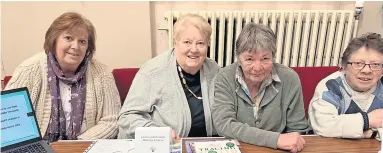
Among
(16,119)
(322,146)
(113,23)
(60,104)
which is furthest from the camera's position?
(113,23)

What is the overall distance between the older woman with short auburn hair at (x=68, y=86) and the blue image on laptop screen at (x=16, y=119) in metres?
0.40

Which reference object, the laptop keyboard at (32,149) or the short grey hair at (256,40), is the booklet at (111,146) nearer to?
the laptop keyboard at (32,149)

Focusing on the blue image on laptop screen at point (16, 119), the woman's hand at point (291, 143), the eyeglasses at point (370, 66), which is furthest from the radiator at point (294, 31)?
the blue image on laptop screen at point (16, 119)

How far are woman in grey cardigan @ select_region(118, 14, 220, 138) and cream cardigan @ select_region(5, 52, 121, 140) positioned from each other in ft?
0.44

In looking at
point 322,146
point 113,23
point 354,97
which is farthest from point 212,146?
point 113,23

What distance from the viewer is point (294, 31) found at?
277cm

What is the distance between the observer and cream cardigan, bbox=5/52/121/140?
1.58 metres

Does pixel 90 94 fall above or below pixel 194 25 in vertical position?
below

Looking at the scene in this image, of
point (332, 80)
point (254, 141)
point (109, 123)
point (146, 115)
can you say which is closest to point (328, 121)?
point (332, 80)

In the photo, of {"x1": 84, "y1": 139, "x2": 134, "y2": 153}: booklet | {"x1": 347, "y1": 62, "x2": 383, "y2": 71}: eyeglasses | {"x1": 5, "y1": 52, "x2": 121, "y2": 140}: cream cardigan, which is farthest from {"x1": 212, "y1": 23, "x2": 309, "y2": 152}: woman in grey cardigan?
{"x1": 5, "y1": 52, "x2": 121, "y2": 140}: cream cardigan

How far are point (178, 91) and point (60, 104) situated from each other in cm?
58

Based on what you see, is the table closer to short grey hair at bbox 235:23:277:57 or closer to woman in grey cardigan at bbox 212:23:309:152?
woman in grey cardigan at bbox 212:23:309:152

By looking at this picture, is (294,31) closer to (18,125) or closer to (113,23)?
(113,23)

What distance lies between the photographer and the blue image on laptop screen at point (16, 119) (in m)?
1.12
